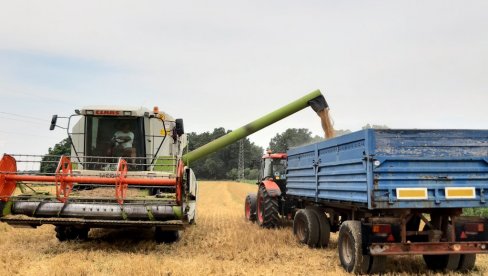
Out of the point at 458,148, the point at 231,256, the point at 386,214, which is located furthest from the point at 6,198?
the point at 458,148

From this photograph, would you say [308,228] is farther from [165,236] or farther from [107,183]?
[107,183]

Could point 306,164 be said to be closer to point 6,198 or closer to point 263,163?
point 263,163

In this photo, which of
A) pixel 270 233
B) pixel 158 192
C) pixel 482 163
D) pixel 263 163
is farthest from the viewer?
pixel 263 163

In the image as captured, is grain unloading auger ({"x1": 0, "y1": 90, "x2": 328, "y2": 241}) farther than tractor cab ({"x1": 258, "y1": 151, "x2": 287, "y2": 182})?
No

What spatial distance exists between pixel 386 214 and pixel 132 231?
6.21m

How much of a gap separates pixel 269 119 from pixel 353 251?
6.83 metres

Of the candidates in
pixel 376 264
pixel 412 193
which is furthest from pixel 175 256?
pixel 412 193

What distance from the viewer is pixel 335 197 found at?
684 cm

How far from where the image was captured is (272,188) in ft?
36.1

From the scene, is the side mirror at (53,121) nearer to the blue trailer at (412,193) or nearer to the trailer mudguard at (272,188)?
the trailer mudguard at (272,188)

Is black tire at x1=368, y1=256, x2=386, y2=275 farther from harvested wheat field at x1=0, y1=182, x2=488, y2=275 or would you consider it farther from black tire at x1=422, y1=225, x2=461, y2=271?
black tire at x1=422, y1=225, x2=461, y2=271

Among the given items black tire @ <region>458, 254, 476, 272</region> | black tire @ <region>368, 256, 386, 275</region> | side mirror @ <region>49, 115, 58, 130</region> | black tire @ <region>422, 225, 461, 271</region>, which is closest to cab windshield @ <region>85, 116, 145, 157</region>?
side mirror @ <region>49, 115, 58, 130</region>

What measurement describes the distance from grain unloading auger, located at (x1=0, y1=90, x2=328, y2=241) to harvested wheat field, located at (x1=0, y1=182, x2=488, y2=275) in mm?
466

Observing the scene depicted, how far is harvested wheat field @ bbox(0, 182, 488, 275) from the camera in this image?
5.88 m
